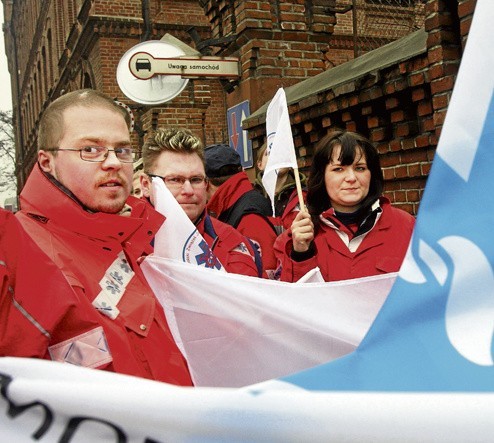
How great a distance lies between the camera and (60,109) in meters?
2.02

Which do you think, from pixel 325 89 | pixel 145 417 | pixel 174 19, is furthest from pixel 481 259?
pixel 174 19

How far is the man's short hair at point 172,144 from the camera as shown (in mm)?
3189

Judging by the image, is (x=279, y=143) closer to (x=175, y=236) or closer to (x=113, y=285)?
(x=175, y=236)

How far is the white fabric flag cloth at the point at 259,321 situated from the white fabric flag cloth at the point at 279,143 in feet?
2.36

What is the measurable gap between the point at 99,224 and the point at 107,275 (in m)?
0.15

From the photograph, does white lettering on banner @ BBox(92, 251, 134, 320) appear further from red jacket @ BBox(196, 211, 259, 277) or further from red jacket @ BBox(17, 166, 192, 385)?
red jacket @ BBox(196, 211, 259, 277)

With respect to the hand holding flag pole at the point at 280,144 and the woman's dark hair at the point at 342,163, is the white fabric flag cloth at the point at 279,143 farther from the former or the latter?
the woman's dark hair at the point at 342,163

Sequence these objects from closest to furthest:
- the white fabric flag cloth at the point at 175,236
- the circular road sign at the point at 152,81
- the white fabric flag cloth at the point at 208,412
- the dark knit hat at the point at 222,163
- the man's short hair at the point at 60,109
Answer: the white fabric flag cloth at the point at 208,412
the man's short hair at the point at 60,109
the white fabric flag cloth at the point at 175,236
the dark knit hat at the point at 222,163
the circular road sign at the point at 152,81

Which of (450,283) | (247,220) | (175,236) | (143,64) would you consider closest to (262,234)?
(247,220)

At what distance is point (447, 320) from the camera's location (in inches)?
43.6

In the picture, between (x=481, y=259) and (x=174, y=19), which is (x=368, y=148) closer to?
(x=481, y=259)

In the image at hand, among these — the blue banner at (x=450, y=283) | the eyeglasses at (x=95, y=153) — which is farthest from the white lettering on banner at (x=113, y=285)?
the blue banner at (x=450, y=283)

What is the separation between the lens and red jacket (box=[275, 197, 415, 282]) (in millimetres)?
2930

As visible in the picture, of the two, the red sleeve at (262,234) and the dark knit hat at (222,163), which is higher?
the dark knit hat at (222,163)
